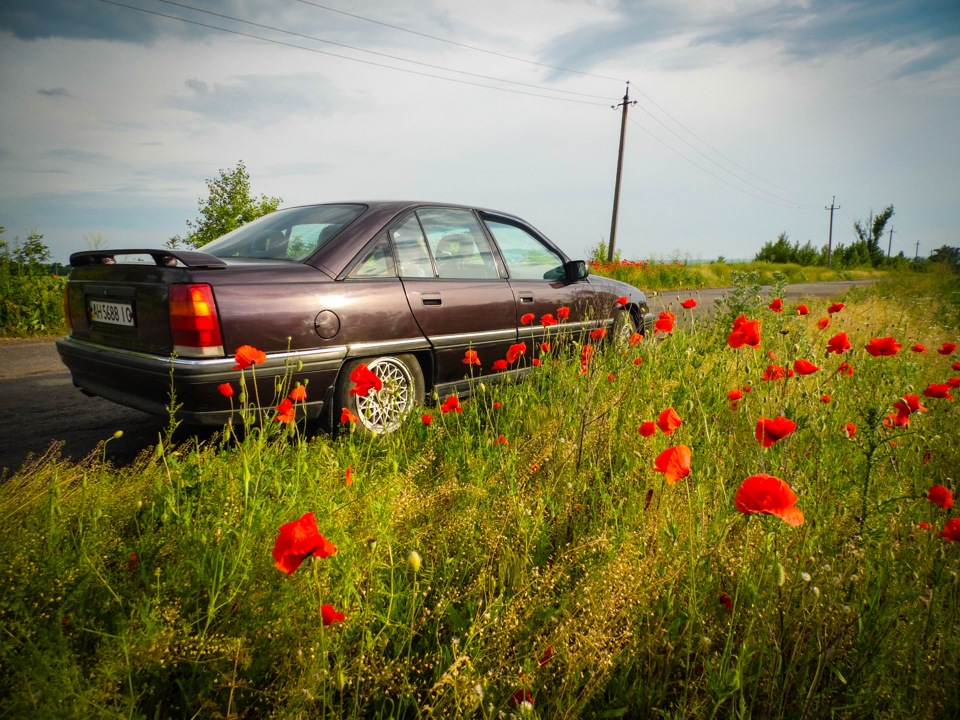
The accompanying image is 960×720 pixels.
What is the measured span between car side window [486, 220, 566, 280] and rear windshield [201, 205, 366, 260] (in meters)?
1.19

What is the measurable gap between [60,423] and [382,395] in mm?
Result: 2202

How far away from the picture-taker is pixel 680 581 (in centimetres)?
167

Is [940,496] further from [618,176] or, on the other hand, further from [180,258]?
[618,176]

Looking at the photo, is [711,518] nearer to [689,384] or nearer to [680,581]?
[680,581]

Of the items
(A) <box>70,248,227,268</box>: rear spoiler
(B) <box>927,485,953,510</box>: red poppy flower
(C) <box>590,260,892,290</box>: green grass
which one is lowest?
(B) <box>927,485,953,510</box>: red poppy flower

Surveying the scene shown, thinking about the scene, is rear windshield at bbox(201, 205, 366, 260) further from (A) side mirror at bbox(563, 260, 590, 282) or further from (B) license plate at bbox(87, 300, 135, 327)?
(A) side mirror at bbox(563, 260, 590, 282)

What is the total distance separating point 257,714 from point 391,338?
2.11m

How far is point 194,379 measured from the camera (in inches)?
98.3

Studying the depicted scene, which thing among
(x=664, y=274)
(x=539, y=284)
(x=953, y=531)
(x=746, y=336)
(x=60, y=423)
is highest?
(x=664, y=274)

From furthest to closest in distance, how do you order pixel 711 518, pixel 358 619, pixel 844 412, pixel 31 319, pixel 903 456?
pixel 31 319
pixel 844 412
pixel 903 456
pixel 711 518
pixel 358 619

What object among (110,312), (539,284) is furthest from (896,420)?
(110,312)

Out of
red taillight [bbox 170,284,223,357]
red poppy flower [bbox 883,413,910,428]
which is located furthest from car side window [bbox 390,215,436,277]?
red poppy flower [bbox 883,413,910,428]

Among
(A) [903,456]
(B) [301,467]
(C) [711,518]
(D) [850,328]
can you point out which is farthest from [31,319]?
(D) [850,328]

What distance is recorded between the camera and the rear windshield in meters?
3.17
